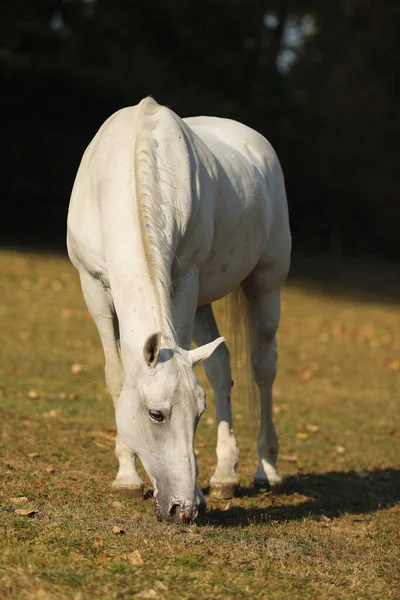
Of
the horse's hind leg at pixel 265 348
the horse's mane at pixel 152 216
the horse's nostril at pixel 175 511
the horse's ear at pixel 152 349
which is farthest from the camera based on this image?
the horse's hind leg at pixel 265 348

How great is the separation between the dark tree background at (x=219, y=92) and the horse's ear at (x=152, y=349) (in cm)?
1502

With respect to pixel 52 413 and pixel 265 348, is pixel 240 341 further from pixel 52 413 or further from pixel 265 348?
pixel 52 413

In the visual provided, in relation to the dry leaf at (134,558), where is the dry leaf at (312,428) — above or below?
below

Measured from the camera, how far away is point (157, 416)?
4559 millimetres

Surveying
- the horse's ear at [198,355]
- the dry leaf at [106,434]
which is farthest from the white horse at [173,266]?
the dry leaf at [106,434]

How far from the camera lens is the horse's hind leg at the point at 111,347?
18.4 ft

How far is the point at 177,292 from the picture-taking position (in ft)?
17.7

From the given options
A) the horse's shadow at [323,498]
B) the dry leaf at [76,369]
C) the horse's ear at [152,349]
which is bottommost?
the dry leaf at [76,369]

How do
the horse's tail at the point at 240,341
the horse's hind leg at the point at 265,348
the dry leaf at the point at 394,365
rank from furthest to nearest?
the dry leaf at the point at 394,365 < the horse's tail at the point at 240,341 < the horse's hind leg at the point at 265,348

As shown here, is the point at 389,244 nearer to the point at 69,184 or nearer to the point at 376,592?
the point at 69,184

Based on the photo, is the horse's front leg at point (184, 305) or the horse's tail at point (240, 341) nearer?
the horse's front leg at point (184, 305)

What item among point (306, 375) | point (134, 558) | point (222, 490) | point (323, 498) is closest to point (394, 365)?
point (306, 375)

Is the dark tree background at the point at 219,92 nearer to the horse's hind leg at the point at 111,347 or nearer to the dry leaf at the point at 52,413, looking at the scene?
the dry leaf at the point at 52,413

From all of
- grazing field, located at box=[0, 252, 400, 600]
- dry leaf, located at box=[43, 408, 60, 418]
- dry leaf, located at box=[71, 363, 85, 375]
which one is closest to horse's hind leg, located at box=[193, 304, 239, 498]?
grazing field, located at box=[0, 252, 400, 600]
